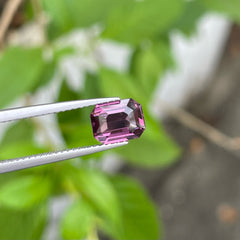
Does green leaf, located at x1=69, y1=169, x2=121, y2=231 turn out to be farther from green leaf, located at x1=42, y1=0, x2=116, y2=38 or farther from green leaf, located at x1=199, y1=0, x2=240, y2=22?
green leaf, located at x1=199, y1=0, x2=240, y2=22

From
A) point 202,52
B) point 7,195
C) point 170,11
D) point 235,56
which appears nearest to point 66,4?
point 170,11

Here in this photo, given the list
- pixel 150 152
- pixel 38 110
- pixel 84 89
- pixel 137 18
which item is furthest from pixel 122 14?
pixel 38 110

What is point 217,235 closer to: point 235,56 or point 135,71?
point 235,56

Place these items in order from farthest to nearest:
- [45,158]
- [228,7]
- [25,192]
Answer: [228,7]
[25,192]
[45,158]

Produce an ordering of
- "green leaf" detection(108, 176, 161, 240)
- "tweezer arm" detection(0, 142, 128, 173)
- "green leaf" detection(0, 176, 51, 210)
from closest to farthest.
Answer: "tweezer arm" detection(0, 142, 128, 173) < "green leaf" detection(0, 176, 51, 210) < "green leaf" detection(108, 176, 161, 240)

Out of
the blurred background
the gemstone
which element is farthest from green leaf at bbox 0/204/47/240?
the gemstone

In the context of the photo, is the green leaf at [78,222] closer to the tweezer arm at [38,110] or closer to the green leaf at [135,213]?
the green leaf at [135,213]

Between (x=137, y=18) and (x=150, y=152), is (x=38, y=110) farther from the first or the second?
(x=150, y=152)
